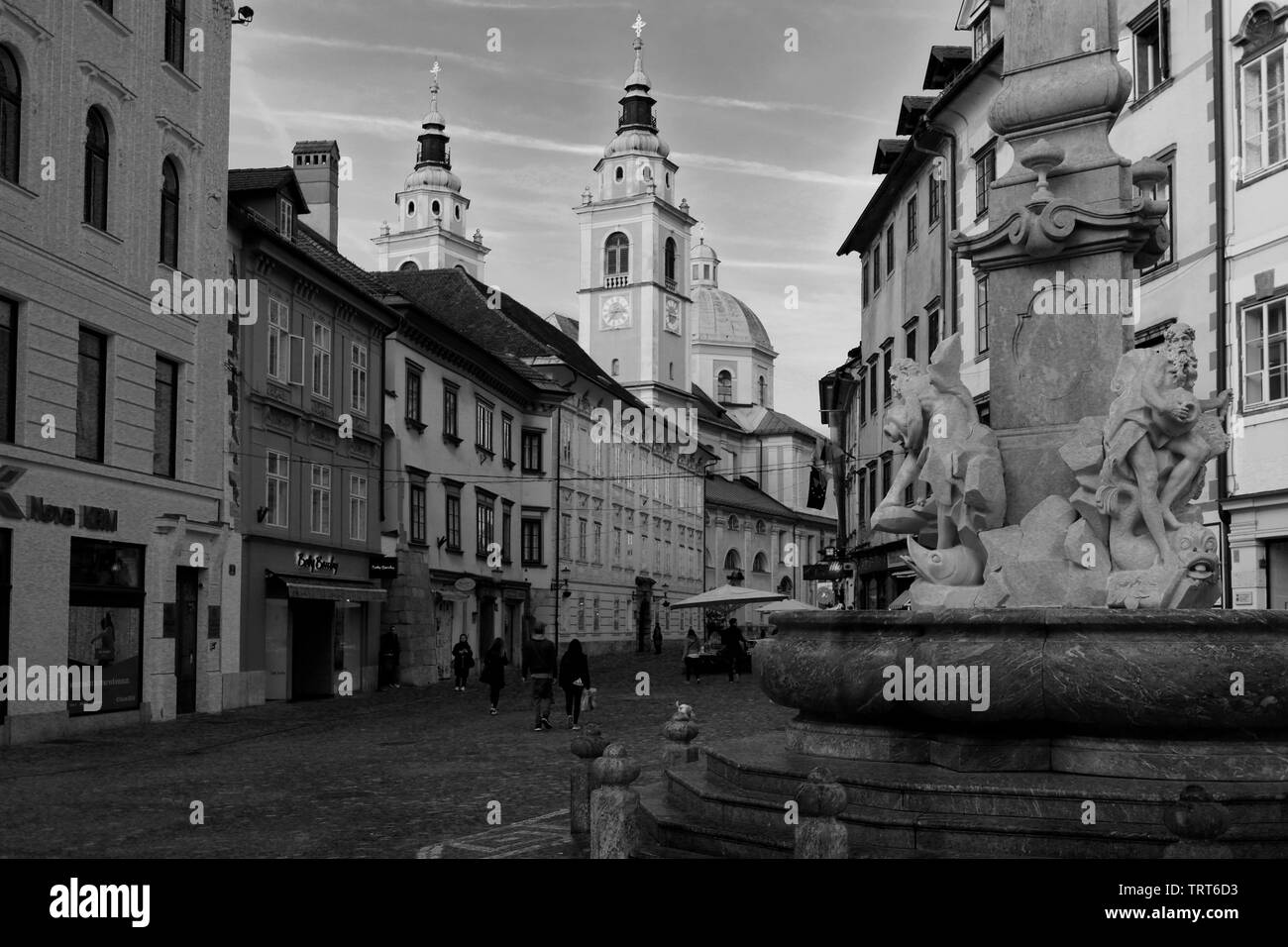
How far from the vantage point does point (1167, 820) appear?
250 inches

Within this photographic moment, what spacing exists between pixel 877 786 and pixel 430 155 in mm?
105477

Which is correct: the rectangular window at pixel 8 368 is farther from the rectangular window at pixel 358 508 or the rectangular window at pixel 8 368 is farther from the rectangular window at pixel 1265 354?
the rectangular window at pixel 1265 354

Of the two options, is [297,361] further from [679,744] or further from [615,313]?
[615,313]

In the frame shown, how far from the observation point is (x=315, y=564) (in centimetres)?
3203

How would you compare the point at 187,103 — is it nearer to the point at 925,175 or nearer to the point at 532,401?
the point at 925,175

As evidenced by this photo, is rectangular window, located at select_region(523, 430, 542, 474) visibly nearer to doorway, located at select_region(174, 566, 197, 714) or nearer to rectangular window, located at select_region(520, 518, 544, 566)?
rectangular window, located at select_region(520, 518, 544, 566)

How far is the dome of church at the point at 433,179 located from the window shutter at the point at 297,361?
7638cm

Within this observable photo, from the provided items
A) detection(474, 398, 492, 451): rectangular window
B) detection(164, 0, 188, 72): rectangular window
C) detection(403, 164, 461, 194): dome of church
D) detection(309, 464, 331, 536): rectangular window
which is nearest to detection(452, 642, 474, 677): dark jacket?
detection(309, 464, 331, 536): rectangular window

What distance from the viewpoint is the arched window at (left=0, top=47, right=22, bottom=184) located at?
786 inches

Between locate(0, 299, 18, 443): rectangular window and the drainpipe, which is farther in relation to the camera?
the drainpipe

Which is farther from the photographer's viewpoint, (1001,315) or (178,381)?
(178,381)

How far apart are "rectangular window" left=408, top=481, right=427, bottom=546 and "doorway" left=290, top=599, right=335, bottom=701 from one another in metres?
6.72

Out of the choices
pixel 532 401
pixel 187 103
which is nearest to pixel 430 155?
pixel 532 401
